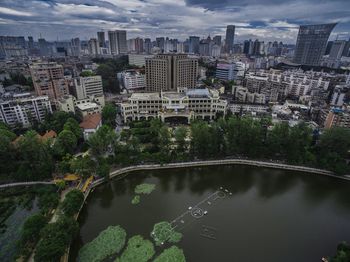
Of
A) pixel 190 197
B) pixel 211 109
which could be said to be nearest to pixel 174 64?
pixel 211 109

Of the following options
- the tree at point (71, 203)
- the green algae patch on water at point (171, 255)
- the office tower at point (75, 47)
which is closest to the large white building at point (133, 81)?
the tree at point (71, 203)

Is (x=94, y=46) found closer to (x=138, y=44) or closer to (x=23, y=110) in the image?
(x=138, y=44)

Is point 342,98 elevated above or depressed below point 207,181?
above

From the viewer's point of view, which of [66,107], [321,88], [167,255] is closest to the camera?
[167,255]

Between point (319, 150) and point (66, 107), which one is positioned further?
point (66, 107)

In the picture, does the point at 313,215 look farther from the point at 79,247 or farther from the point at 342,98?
the point at 342,98

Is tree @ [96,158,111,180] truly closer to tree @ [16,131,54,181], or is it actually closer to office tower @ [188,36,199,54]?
tree @ [16,131,54,181]

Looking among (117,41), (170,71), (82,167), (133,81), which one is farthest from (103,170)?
(117,41)

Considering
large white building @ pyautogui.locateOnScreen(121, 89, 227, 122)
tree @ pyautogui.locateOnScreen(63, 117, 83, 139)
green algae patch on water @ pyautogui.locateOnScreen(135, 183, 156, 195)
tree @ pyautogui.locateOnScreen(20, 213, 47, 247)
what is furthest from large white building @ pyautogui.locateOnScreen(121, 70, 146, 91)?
tree @ pyautogui.locateOnScreen(20, 213, 47, 247)
